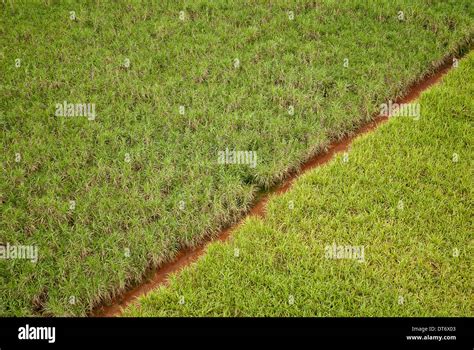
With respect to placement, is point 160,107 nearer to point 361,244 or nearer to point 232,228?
point 232,228

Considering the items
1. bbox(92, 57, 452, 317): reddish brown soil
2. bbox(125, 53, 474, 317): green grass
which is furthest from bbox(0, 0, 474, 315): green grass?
bbox(125, 53, 474, 317): green grass

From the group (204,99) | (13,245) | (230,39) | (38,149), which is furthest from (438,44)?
(13,245)

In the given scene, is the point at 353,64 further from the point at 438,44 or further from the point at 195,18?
the point at 195,18

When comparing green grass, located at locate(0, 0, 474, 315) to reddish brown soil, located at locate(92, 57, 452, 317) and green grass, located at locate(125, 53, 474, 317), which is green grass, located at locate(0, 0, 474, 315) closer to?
reddish brown soil, located at locate(92, 57, 452, 317)

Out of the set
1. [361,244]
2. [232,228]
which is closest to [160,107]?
[232,228]

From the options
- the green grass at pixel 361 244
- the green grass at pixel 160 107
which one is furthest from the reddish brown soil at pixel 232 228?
the green grass at pixel 361 244
